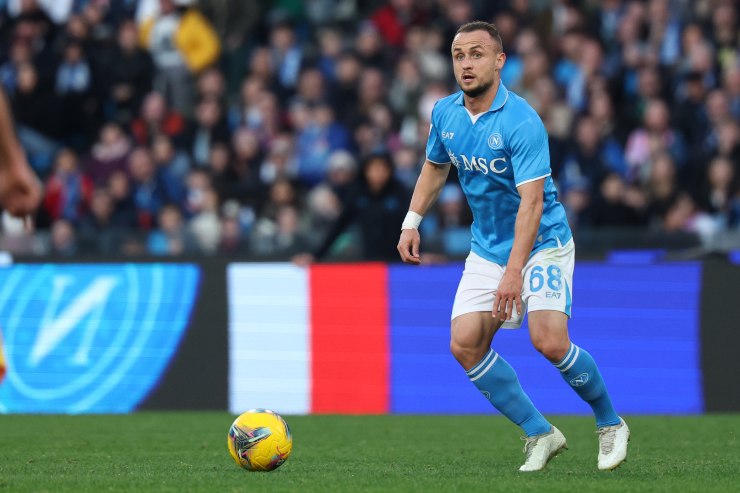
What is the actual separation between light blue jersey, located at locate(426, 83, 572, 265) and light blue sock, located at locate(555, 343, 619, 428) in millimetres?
605

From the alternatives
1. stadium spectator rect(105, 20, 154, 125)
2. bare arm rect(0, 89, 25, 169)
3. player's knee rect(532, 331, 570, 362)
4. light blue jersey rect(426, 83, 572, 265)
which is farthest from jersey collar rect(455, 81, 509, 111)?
stadium spectator rect(105, 20, 154, 125)

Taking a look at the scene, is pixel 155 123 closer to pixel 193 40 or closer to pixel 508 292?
pixel 193 40

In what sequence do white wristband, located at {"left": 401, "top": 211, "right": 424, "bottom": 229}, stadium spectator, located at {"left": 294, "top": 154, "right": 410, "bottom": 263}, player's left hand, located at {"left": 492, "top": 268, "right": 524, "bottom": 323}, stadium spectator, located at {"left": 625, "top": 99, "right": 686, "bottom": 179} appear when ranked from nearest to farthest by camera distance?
1. player's left hand, located at {"left": 492, "top": 268, "right": 524, "bottom": 323}
2. white wristband, located at {"left": 401, "top": 211, "right": 424, "bottom": 229}
3. stadium spectator, located at {"left": 294, "top": 154, "right": 410, "bottom": 263}
4. stadium spectator, located at {"left": 625, "top": 99, "right": 686, "bottom": 179}

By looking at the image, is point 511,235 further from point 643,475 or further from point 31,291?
point 31,291

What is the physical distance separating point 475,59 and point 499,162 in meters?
0.55

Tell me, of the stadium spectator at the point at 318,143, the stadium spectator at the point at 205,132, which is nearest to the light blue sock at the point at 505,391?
the stadium spectator at the point at 318,143

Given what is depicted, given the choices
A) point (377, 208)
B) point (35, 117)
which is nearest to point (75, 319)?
point (377, 208)

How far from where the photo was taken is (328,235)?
1293 centimetres

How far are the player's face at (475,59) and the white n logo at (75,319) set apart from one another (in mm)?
6236

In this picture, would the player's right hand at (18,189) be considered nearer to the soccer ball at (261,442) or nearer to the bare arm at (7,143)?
the bare arm at (7,143)

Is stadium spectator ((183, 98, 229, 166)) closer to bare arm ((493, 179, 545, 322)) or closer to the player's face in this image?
the player's face

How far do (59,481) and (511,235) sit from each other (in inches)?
106

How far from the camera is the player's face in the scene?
25.6ft

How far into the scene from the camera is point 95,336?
13203 millimetres
